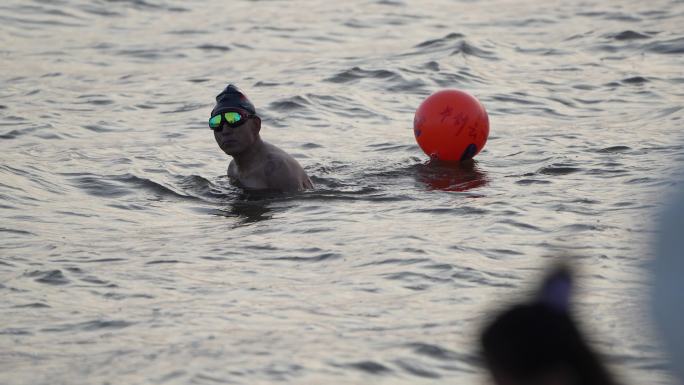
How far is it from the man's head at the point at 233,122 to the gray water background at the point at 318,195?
53 centimetres

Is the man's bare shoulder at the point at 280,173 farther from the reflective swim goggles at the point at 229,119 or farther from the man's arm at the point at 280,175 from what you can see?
the reflective swim goggles at the point at 229,119

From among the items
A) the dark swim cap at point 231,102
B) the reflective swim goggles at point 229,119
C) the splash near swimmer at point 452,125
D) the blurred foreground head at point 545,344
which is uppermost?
the blurred foreground head at point 545,344

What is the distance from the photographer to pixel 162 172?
11.7 metres

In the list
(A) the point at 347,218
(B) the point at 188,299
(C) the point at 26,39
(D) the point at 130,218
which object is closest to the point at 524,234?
(A) the point at 347,218

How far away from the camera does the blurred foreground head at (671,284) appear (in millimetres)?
1783

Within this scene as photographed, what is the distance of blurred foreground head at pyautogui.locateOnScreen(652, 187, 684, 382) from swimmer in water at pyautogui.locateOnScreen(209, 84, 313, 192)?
841 cm

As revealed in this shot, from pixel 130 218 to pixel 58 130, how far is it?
423 centimetres

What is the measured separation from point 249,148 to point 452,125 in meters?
2.03

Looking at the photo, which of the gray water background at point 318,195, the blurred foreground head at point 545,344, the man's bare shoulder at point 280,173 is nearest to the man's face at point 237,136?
the man's bare shoulder at point 280,173

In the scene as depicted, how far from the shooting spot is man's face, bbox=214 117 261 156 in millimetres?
10109

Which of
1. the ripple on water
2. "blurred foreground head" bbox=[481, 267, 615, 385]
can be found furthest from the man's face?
"blurred foreground head" bbox=[481, 267, 615, 385]

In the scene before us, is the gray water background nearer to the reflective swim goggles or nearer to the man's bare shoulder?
the man's bare shoulder

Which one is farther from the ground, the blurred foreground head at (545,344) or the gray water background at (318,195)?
the blurred foreground head at (545,344)

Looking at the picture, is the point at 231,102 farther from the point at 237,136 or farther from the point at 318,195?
the point at 318,195
